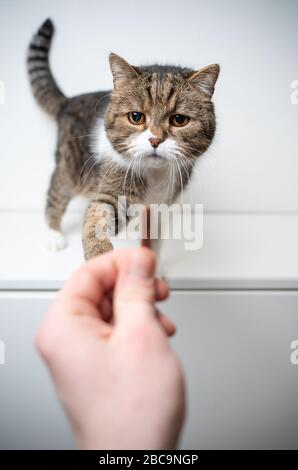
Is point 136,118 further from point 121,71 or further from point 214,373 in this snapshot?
point 214,373

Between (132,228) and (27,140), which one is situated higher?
(27,140)

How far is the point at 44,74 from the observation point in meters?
0.96

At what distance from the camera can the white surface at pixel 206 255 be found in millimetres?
728

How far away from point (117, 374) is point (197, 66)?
875 mm

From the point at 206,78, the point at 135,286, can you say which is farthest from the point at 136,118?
the point at 135,286

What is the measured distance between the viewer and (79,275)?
35 centimetres

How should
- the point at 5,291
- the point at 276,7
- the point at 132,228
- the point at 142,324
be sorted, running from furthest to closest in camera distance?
the point at 276,7
the point at 132,228
the point at 5,291
the point at 142,324

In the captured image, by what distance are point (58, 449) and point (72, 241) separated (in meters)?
0.46

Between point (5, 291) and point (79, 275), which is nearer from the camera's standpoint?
point (79, 275)

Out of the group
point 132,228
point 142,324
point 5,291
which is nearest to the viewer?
point 142,324

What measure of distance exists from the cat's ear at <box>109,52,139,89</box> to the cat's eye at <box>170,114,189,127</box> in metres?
0.11
